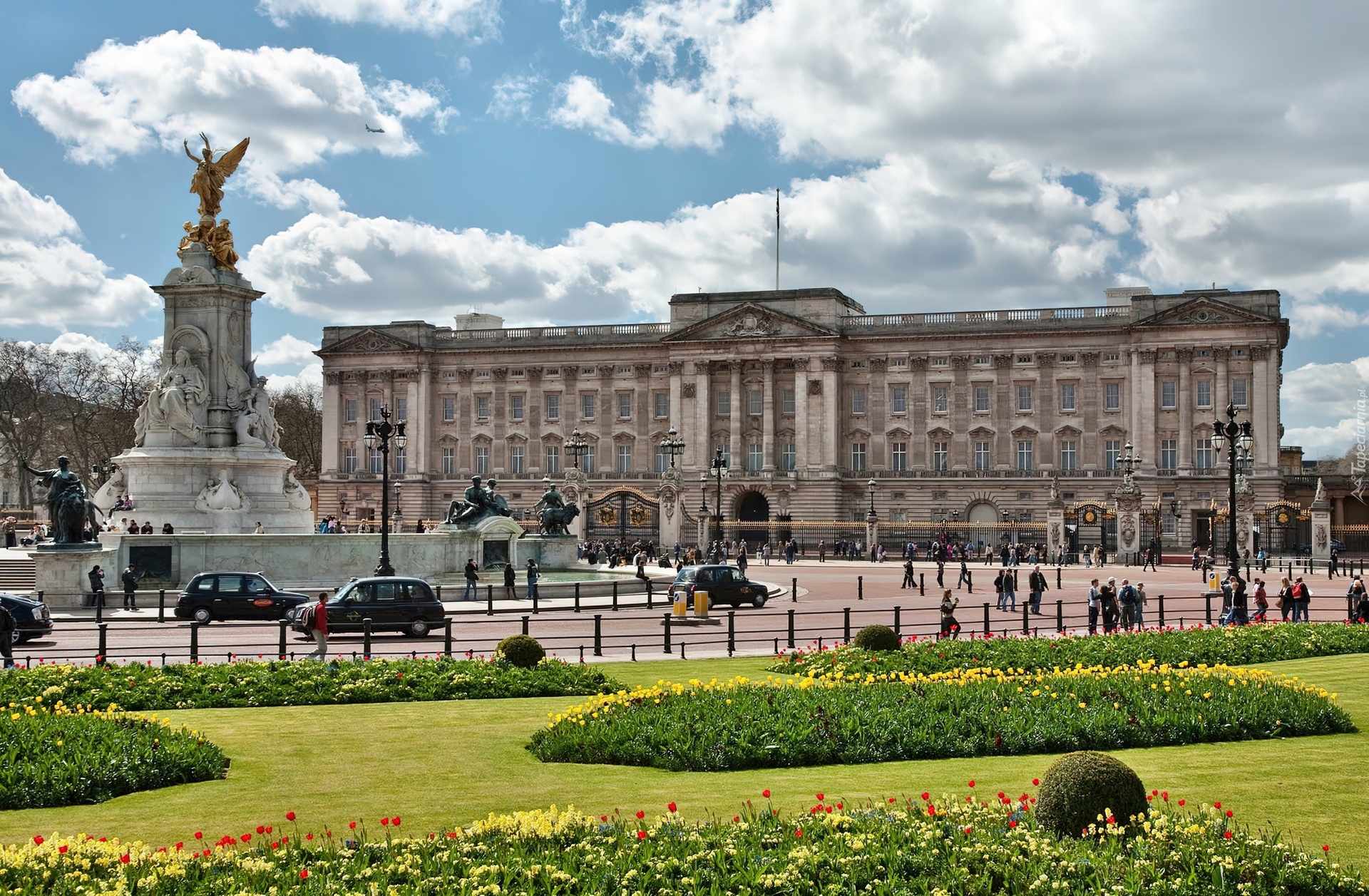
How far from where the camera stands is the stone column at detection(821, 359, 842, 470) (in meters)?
95.9

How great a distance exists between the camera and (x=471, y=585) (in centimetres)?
3900

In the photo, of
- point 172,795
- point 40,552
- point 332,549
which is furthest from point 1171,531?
point 172,795

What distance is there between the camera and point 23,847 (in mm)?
9328

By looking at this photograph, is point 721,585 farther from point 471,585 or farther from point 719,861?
point 719,861

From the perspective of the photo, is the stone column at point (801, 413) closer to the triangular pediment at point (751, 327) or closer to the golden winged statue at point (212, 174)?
the triangular pediment at point (751, 327)

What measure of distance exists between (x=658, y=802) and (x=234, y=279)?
113 feet

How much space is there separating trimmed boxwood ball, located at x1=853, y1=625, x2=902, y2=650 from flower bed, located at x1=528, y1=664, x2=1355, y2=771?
3.99 m

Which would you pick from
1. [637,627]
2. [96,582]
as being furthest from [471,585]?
[96,582]

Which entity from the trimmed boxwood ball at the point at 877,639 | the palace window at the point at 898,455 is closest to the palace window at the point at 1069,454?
the palace window at the point at 898,455

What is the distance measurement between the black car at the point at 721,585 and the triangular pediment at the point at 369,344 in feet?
228

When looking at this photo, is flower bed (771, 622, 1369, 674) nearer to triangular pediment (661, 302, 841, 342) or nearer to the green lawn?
the green lawn

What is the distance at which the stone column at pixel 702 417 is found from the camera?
98812mm

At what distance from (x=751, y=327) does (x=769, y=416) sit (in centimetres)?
651

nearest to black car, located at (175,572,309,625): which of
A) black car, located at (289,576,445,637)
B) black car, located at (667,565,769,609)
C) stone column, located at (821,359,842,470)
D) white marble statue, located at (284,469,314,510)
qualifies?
black car, located at (289,576,445,637)
